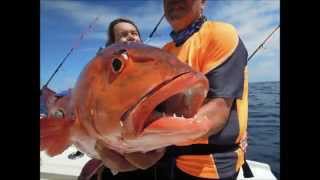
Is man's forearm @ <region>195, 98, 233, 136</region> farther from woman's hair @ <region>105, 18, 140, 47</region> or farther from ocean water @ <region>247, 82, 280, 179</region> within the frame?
woman's hair @ <region>105, 18, 140, 47</region>

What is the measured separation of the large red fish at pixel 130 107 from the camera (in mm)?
2477

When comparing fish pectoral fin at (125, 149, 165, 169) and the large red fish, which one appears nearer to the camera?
the large red fish

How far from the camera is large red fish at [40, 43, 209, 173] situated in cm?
248

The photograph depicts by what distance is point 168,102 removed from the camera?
251 centimetres

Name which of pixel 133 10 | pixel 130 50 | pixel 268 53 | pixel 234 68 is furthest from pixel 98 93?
pixel 268 53

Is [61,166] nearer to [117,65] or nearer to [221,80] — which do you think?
[117,65]

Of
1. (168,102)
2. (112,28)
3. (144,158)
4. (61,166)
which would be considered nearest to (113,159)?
(144,158)

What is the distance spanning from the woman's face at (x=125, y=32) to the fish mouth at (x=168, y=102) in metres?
0.38

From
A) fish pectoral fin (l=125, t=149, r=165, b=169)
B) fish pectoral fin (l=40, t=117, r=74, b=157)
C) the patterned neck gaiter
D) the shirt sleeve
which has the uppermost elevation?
the patterned neck gaiter

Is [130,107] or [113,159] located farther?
[113,159]

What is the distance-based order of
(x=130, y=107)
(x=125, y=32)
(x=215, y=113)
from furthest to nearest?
1. (x=125, y=32)
2. (x=215, y=113)
3. (x=130, y=107)

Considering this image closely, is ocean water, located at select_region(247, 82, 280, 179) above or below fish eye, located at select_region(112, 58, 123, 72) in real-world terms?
below

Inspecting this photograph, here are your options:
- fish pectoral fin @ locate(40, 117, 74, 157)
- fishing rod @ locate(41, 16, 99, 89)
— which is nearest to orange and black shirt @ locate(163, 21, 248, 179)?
fishing rod @ locate(41, 16, 99, 89)

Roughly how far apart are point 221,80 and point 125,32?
534mm
